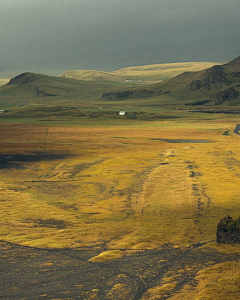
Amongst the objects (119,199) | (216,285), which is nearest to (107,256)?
(216,285)

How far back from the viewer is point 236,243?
54.3ft

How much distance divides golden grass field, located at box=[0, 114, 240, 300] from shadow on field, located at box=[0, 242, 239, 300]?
1.60 feet

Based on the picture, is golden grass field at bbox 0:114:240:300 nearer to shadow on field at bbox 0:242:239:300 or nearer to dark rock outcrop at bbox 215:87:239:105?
shadow on field at bbox 0:242:239:300

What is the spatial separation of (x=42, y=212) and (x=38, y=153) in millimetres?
27073

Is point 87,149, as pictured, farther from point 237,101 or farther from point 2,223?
point 237,101

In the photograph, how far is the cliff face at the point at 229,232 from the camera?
648 inches

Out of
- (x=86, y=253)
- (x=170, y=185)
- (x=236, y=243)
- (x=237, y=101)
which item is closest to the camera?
(x=86, y=253)

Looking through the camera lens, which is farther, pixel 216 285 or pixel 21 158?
pixel 21 158

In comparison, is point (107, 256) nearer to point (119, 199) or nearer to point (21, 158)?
point (119, 199)

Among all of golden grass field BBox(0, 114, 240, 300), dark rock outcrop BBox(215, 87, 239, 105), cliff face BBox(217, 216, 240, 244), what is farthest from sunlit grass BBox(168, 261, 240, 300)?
dark rock outcrop BBox(215, 87, 239, 105)

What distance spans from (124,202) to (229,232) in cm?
829

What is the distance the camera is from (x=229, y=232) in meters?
16.5

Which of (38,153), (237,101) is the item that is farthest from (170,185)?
(237,101)

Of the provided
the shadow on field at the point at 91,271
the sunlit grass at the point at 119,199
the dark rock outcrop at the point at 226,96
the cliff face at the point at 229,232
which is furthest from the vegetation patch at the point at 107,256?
the dark rock outcrop at the point at 226,96
